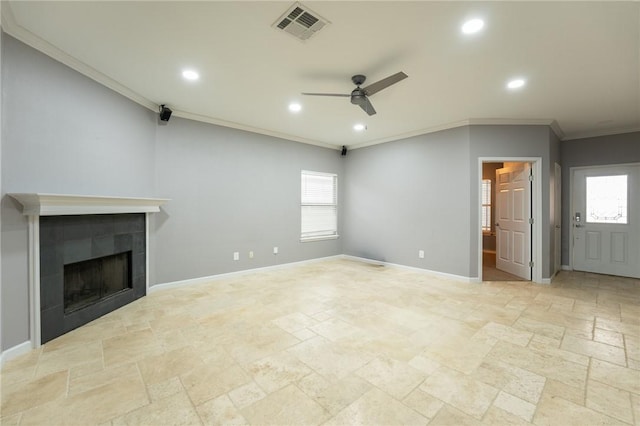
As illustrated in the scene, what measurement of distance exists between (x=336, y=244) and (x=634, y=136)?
5.72 m

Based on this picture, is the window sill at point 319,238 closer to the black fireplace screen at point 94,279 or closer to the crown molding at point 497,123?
the crown molding at point 497,123

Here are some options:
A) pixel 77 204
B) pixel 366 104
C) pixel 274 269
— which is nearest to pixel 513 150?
pixel 366 104

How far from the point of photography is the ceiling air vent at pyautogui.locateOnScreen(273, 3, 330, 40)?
6.61 ft

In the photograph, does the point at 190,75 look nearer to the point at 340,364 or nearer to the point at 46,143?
the point at 46,143

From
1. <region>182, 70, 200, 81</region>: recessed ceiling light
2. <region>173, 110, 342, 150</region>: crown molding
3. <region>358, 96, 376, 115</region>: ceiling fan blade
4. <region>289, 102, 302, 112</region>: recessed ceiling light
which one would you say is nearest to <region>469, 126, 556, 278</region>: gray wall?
<region>358, 96, 376, 115</region>: ceiling fan blade

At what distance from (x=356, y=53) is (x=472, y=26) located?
96 cm

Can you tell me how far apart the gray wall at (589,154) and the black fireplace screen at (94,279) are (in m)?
7.58

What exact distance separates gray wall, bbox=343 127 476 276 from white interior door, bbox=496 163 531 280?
1.06m

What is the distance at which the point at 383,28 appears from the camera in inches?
86.5

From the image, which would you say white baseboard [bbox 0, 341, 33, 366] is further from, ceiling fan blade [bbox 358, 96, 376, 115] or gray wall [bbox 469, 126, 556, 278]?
gray wall [bbox 469, 126, 556, 278]

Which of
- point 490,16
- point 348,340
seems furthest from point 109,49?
point 348,340

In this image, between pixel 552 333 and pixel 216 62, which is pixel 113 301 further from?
pixel 552 333

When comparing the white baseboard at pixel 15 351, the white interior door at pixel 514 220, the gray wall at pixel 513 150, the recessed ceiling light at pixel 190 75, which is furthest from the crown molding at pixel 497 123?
the white baseboard at pixel 15 351

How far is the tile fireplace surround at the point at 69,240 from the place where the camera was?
7.67 ft
